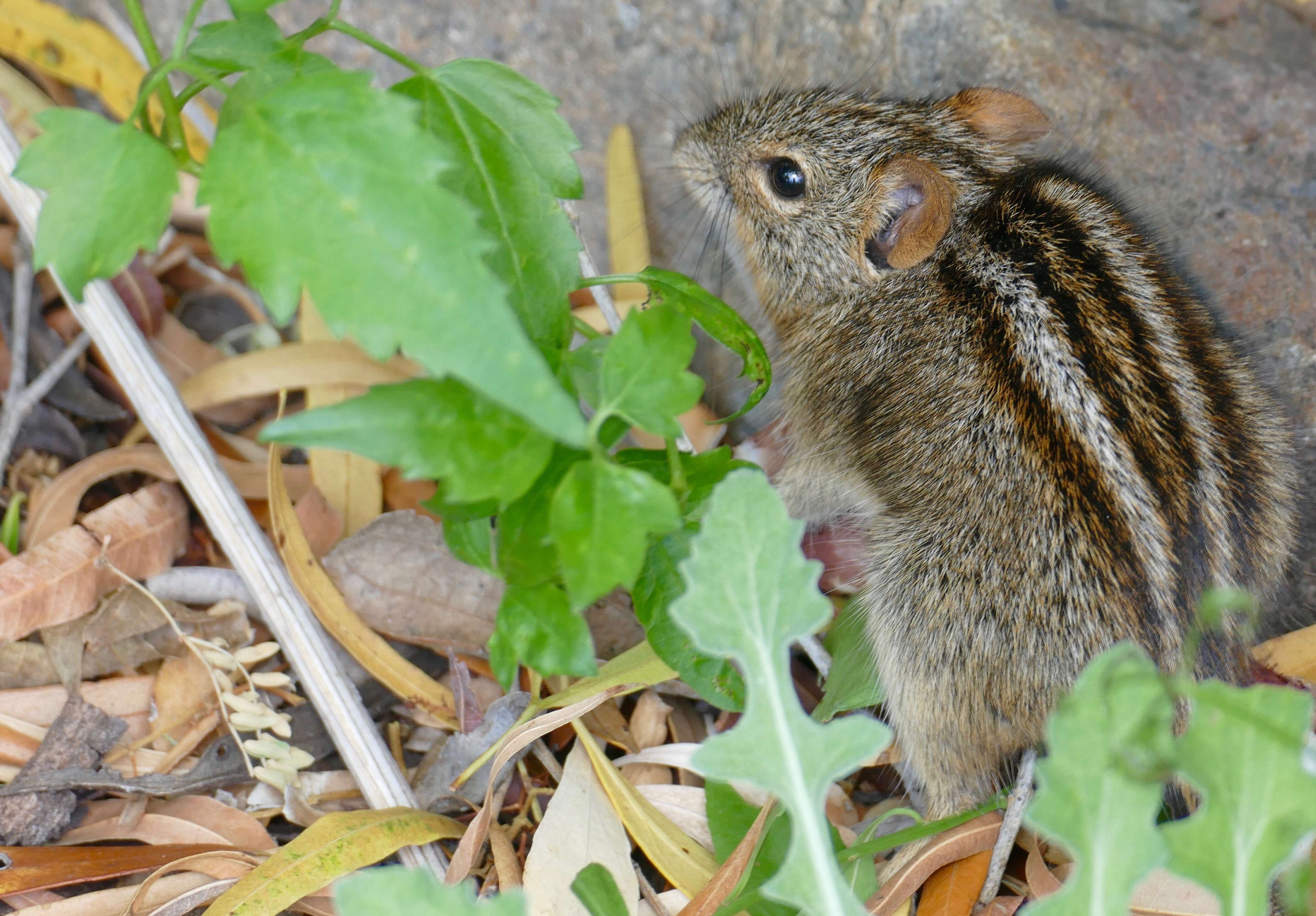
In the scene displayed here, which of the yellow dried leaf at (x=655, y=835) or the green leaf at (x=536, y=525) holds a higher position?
the green leaf at (x=536, y=525)

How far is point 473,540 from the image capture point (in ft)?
6.98

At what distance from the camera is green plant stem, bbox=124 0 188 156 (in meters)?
1.94

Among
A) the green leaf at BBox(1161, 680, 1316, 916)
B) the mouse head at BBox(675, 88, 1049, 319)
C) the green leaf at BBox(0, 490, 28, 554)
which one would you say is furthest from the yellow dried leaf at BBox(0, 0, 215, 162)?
the green leaf at BBox(1161, 680, 1316, 916)

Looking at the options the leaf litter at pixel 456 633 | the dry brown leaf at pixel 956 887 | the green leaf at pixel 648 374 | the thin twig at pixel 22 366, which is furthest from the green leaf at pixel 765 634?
the thin twig at pixel 22 366

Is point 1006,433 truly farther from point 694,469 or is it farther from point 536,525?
point 536,525

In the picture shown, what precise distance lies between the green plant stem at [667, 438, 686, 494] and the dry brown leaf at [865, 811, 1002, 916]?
3.23 ft

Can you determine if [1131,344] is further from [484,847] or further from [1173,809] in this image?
[484,847]

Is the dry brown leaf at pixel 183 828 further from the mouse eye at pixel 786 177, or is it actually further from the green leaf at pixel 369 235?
the mouse eye at pixel 786 177

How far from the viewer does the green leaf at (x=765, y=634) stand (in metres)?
1.67

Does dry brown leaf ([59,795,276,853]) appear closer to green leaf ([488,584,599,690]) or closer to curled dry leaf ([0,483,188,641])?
Result: curled dry leaf ([0,483,188,641])

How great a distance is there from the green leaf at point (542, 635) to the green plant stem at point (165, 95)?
0.95 m

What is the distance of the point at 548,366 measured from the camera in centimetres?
187

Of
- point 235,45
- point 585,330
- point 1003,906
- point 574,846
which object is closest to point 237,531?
point 585,330

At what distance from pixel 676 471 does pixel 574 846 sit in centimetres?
90
